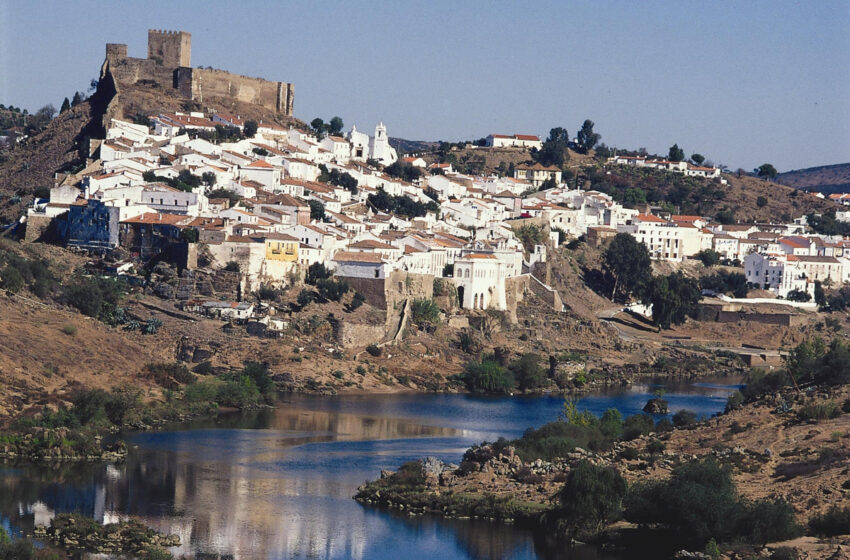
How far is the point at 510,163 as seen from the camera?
90.8m

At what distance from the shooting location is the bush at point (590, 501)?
28.9m

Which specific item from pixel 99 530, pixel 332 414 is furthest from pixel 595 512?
pixel 332 414

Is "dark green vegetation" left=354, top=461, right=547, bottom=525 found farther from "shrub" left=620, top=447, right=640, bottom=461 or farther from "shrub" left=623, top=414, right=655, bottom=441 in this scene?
"shrub" left=623, top=414, right=655, bottom=441

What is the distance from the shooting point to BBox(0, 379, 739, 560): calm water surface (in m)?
28.2

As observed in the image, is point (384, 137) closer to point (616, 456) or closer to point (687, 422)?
point (687, 422)

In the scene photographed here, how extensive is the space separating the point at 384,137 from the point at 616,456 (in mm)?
41879

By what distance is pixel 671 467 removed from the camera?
32.7 meters

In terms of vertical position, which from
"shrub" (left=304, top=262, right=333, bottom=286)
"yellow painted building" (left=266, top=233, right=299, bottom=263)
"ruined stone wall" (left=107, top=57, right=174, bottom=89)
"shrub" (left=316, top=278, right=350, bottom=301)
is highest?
"ruined stone wall" (left=107, top=57, right=174, bottom=89)

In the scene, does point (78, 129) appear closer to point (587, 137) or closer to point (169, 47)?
point (169, 47)

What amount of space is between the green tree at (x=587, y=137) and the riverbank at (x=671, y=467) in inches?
2455

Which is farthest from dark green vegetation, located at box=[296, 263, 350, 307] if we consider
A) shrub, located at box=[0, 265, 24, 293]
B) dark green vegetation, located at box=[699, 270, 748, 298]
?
dark green vegetation, located at box=[699, 270, 748, 298]

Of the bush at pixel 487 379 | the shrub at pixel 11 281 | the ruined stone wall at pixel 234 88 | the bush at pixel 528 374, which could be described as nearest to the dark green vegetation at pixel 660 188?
the ruined stone wall at pixel 234 88

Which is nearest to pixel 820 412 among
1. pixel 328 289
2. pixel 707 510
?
pixel 707 510

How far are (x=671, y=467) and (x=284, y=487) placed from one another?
7633 millimetres
